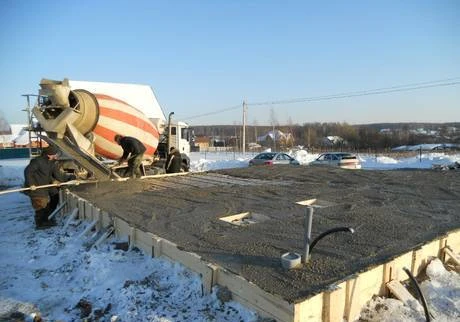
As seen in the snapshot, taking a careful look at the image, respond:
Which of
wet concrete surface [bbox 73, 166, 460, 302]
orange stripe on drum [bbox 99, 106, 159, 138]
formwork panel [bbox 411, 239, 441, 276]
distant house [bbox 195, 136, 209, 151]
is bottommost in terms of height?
distant house [bbox 195, 136, 209, 151]

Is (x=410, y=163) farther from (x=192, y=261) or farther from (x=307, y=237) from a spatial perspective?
(x=192, y=261)

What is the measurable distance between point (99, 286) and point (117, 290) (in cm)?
39

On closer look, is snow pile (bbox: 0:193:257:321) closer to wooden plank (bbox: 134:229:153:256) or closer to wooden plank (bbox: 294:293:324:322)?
wooden plank (bbox: 134:229:153:256)

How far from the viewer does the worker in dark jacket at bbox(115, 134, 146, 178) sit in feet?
35.3

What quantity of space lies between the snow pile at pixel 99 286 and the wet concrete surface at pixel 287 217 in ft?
1.45

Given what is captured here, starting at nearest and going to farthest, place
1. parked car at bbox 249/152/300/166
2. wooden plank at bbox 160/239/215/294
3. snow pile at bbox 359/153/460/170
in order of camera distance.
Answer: wooden plank at bbox 160/239/215/294 → parked car at bbox 249/152/300/166 → snow pile at bbox 359/153/460/170

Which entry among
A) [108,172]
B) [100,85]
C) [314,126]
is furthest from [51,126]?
[314,126]

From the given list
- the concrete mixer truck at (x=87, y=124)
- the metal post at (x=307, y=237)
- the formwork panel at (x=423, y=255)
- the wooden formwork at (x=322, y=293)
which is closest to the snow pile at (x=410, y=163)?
the concrete mixer truck at (x=87, y=124)

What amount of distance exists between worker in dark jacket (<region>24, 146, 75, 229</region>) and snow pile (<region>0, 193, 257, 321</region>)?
4.29 feet

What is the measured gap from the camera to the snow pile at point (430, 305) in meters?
4.07

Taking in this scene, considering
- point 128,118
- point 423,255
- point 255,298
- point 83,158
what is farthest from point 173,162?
point 255,298

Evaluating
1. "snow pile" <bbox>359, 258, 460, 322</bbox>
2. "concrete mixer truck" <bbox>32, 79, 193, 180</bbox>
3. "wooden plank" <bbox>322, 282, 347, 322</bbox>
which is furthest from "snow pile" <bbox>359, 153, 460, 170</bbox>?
"wooden plank" <bbox>322, 282, 347, 322</bbox>

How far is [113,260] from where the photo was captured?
18.7 ft

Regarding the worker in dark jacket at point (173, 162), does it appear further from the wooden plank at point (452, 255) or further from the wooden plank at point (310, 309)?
the wooden plank at point (310, 309)
